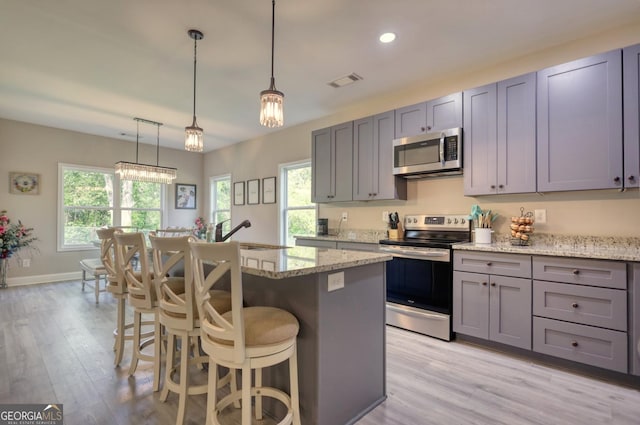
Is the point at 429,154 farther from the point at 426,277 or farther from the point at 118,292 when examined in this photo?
the point at 118,292

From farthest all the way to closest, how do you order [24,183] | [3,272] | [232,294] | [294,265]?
[24,183], [3,272], [294,265], [232,294]

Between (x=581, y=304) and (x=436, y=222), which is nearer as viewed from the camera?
(x=581, y=304)

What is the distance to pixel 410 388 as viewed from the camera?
82.4 inches

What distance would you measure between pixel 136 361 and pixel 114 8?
257cm

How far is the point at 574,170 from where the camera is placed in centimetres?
246

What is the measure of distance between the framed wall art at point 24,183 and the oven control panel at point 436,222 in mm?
5967

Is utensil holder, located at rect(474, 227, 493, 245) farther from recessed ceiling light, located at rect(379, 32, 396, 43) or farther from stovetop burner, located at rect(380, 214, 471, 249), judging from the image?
recessed ceiling light, located at rect(379, 32, 396, 43)

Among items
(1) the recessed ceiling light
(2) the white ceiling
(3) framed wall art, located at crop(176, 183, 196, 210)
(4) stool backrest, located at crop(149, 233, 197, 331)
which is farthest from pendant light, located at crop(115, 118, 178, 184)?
(1) the recessed ceiling light

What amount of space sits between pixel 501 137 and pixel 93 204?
6.55 meters

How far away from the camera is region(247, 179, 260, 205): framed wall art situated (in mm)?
5914

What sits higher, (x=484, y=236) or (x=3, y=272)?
(x=484, y=236)

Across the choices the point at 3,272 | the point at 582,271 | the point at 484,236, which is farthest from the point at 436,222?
the point at 3,272

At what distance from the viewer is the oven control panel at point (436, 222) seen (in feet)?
10.7

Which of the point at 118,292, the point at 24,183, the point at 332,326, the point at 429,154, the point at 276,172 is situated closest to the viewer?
the point at 332,326
